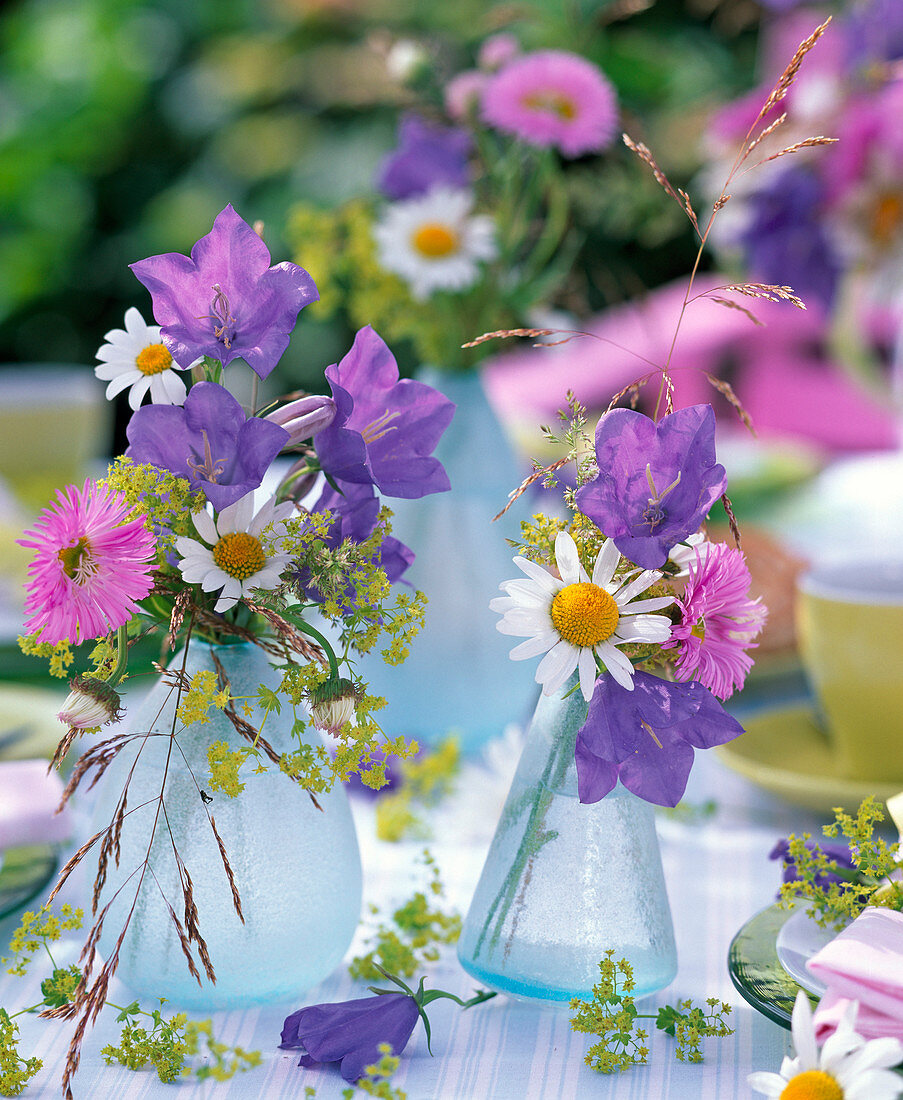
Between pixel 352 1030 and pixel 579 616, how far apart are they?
18cm

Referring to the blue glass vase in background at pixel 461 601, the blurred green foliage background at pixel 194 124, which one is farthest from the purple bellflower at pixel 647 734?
the blurred green foliage background at pixel 194 124

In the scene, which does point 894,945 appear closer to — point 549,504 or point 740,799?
point 740,799

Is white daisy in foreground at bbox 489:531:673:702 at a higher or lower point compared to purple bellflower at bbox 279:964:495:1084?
higher

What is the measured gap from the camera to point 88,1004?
432mm

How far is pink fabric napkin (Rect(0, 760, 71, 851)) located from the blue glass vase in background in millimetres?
Answer: 219

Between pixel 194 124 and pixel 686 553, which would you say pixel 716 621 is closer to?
pixel 686 553

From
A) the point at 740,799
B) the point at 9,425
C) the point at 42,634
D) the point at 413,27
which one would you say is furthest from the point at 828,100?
the point at 413,27

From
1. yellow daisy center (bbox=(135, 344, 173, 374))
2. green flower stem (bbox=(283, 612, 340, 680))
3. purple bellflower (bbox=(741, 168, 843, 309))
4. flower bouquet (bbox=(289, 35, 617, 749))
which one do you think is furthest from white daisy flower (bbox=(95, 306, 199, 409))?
purple bellflower (bbox=(741, 168, 843, 309))

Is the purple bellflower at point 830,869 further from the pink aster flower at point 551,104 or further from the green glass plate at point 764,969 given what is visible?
the pink aster flower at point 551,104

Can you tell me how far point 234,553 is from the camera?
48cm

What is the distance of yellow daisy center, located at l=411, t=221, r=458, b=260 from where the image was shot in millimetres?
835

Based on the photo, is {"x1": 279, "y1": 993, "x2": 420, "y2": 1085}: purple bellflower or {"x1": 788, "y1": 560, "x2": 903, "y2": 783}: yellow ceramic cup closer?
{"x1": 279, "y1": 993, "x2": 420, "y2": 1085}: purple bellflower

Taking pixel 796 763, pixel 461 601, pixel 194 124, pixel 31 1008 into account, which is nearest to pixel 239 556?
pixel 31 1008

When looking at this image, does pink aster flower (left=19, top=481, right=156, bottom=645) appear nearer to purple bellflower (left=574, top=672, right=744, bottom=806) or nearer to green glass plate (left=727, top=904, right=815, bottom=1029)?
purple bellflower (left=574, top=672, right=744, bottom=806)
